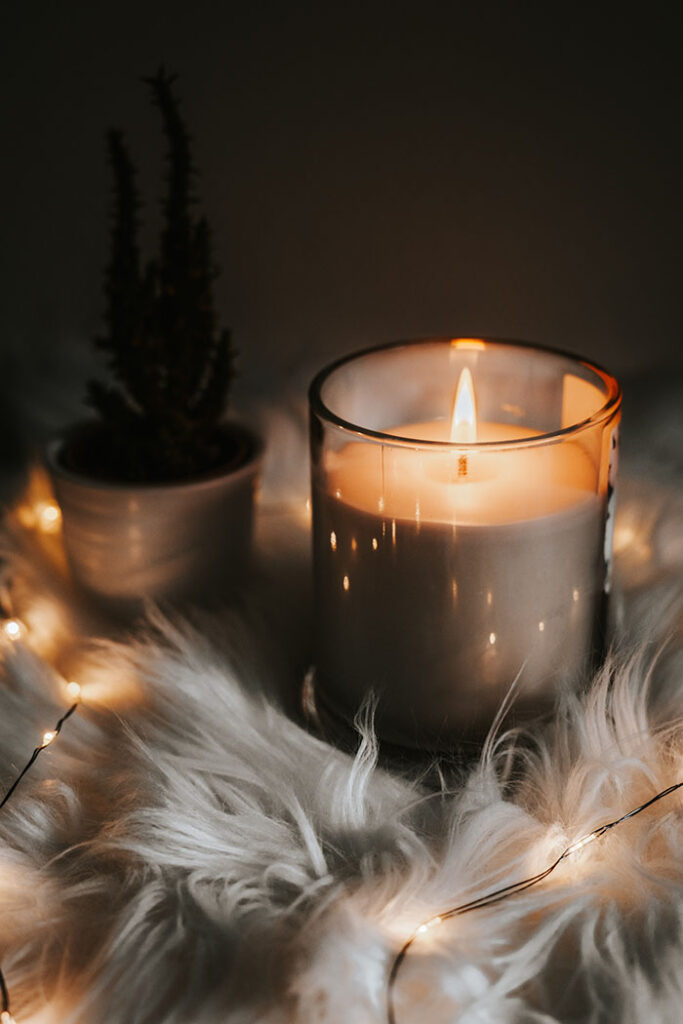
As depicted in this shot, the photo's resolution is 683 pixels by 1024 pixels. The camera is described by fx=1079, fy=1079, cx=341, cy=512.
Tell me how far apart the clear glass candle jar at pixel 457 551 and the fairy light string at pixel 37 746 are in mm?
121

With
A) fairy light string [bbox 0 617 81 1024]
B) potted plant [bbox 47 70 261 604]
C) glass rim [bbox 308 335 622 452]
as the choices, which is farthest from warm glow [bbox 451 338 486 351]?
fairy light string [bbox 0 617 81 1024]

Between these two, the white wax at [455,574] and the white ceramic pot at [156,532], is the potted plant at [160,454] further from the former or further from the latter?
the white wax at [455,574]

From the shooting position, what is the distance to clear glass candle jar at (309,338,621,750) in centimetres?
45

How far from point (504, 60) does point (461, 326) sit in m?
0.17

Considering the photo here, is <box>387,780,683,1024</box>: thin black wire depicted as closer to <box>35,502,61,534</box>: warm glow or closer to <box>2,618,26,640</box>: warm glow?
<box>2,618,26,640</box>: warm glow

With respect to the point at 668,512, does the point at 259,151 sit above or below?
above

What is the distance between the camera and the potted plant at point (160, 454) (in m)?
0.59

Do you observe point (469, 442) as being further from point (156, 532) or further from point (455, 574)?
point (156, 532)

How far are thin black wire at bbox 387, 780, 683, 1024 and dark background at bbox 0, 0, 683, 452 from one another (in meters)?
0.36

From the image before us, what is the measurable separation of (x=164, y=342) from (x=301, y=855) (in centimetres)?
30

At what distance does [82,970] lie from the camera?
0.38 m

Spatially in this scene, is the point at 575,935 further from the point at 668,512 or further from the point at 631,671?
the point at 668,512

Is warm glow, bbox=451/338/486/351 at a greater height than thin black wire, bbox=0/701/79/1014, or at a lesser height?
greater

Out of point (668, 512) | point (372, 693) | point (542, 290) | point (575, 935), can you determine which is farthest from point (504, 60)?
point (575, 935)
